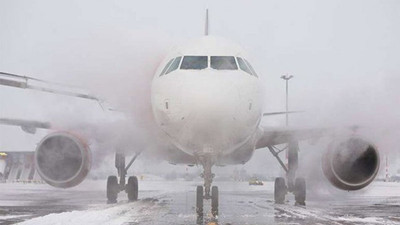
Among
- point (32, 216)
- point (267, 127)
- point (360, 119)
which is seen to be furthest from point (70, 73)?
point (360, 119)

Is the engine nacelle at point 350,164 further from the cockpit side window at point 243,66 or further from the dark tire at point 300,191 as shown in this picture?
the dark tire at point 300,191

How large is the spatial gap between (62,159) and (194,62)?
4948 mm

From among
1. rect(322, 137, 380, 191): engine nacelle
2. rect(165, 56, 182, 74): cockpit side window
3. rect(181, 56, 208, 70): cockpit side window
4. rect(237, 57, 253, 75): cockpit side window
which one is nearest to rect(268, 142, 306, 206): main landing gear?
rect(322, 137, 380, 191): engine nacelle

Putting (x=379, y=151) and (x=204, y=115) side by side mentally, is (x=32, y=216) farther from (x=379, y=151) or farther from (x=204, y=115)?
(x=379, y=151)

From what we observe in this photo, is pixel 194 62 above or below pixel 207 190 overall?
above

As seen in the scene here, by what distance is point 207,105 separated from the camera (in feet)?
31.7

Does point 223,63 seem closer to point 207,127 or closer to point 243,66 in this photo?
point 243,66

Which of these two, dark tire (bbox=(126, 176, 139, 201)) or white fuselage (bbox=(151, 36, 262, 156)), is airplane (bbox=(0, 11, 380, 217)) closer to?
white fuselage (bbox=(151, 36, 262, 156))

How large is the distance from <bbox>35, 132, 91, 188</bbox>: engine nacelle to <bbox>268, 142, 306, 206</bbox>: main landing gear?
23.4ft

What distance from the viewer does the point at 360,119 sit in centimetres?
1466

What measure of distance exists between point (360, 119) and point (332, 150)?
1636 millimetres

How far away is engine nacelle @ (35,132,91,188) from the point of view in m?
13.3

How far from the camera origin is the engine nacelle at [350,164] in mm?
13352

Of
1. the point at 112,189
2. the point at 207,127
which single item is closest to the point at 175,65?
the point at 207,127
